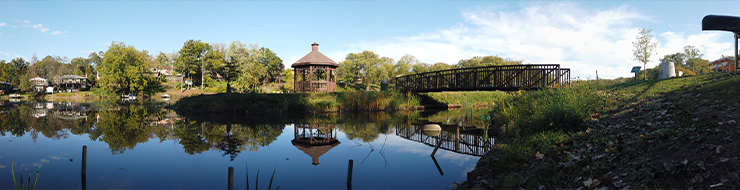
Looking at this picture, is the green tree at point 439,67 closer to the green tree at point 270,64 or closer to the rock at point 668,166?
the green tree at point 270,64

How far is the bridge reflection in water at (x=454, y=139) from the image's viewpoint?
9.88 meters

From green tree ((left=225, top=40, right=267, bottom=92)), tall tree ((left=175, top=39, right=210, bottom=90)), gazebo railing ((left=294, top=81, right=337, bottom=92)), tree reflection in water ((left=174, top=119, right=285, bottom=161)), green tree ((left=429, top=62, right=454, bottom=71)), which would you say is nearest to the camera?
tree reflection in water ((left=174, top=119, right=285, bottom=161))

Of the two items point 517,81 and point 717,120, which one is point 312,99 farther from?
point 717,120

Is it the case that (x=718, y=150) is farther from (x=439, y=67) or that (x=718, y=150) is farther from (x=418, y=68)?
(x=439, y=67)

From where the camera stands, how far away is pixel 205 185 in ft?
22.1

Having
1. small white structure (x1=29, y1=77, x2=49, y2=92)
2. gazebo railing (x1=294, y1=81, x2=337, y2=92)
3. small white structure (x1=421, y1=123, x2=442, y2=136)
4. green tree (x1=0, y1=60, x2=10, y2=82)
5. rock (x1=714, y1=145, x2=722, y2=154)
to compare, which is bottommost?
small white structure (x1=421, y1=123, x2=442, y2=136)

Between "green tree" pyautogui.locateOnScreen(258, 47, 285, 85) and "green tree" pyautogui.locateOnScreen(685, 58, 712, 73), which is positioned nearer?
"green tree" pyautogui.locateOnScreen(685, 58, 712, 73)

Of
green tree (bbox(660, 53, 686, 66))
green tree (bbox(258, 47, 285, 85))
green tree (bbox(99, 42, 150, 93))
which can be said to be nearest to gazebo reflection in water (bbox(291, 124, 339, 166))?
green tree (bbox(258, 47, 285, 85))

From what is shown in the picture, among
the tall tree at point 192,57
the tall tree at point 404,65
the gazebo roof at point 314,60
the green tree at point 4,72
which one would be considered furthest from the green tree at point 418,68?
the green tree at point 4,72

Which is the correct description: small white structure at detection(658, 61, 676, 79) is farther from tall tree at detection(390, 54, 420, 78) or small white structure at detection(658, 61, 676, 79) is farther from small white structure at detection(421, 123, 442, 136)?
tall tree at detection(390, 54, 420, 78)

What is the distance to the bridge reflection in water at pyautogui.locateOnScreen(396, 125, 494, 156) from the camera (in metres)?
9.88

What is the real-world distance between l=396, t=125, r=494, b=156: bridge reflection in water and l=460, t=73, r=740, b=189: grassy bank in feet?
3.20

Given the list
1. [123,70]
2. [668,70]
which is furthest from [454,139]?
[123,70]

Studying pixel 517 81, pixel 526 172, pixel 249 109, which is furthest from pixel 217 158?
pixel 517 81
